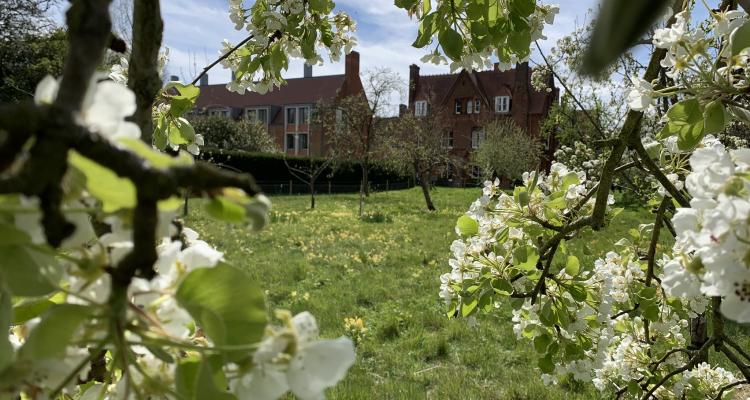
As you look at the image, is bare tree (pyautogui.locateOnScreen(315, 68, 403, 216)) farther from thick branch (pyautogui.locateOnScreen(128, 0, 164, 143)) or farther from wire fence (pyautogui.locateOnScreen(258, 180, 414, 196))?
thick branch (pyautogui.locateOnScreen(128, 0, 164, 143))

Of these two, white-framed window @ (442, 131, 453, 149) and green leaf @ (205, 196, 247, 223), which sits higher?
white-framed window @ (442, 131, 453, 149)

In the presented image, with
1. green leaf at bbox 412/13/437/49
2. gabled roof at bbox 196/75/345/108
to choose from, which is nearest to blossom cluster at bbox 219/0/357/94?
green leaf at bbox 412/13/437/49

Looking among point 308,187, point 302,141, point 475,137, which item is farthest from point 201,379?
point 302,141

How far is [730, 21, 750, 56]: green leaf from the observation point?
114 centimetres

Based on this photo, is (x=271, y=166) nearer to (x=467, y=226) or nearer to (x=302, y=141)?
(x=302, y=141)

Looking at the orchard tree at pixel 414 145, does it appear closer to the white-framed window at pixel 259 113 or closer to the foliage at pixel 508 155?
the foliage at pixel 508 155

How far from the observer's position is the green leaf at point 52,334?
0.47 meters

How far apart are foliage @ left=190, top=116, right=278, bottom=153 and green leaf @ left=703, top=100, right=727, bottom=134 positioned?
112 ft

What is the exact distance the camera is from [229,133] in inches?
1389

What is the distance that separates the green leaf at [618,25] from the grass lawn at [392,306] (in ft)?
4.45

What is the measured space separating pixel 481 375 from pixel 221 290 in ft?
14.3

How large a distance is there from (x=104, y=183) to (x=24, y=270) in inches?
4.4

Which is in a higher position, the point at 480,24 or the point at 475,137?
the point at 475,137

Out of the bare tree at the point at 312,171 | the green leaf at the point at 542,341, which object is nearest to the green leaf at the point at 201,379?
the green leaf at the point at 542,341
